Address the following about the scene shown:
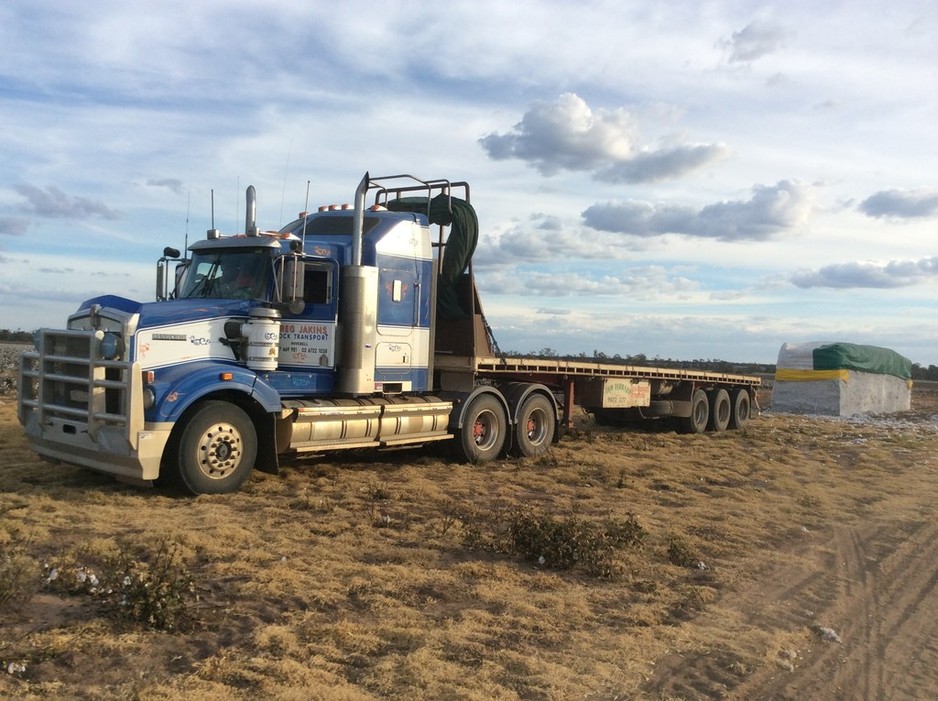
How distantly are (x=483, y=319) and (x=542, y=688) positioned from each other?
851 centimetres

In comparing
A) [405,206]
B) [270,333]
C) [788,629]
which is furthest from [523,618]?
[405,206]

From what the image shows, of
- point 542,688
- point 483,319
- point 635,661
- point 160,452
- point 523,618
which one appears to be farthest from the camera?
point 483,319

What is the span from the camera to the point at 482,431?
12492 mm

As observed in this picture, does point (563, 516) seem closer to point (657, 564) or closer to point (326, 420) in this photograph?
point (657, 564)

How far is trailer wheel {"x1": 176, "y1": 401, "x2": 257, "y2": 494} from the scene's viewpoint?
8.32m

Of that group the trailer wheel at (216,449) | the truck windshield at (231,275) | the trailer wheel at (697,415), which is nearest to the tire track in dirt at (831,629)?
the trailer wheel at (216,449)

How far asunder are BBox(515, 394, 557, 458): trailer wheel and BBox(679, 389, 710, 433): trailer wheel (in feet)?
20.0

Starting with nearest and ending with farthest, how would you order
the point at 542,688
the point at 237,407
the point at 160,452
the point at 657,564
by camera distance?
the point at 542,688, the point at 657,564, the point at 160,452, the point at 237,407

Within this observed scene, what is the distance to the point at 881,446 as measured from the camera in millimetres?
16594

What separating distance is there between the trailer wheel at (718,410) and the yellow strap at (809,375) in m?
7.17

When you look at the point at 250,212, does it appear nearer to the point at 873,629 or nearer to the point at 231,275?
the point at 231,275

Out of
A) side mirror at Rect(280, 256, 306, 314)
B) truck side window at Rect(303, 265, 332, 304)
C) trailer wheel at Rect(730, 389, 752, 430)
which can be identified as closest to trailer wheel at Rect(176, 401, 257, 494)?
side mirror at Rect(280, 256, 306, 314)

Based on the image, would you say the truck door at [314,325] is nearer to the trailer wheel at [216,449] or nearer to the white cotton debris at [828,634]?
the trailer wheel at [216,449]

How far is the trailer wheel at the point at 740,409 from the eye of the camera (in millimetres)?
20703
